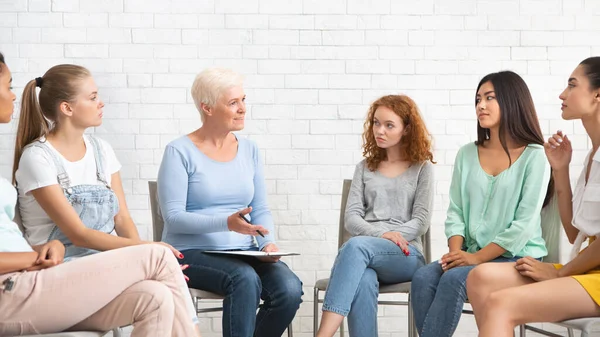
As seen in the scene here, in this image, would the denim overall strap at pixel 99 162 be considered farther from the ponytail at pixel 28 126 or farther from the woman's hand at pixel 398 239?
the woman's hand at pixel 398 239

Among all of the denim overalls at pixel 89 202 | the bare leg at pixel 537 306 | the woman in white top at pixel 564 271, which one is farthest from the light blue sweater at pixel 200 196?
the bare leg at pixel 537 306

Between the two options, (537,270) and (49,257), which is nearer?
(49,257)

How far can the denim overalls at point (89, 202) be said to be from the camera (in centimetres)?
268

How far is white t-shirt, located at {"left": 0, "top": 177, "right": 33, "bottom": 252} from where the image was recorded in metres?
2.34

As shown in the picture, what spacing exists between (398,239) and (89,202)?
123cm

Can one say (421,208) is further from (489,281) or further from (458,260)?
(489,281)

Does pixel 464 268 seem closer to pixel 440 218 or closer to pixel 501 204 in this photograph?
pixel 501 204

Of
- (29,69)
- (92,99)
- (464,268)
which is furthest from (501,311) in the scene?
(29,69)

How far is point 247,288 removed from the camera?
9.45ft

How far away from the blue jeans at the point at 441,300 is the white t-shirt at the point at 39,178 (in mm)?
1255

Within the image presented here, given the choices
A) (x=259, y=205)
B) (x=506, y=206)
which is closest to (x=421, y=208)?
(x=506, y=206)

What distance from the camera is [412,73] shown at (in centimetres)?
412

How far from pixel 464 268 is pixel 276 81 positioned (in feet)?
A: 5.40

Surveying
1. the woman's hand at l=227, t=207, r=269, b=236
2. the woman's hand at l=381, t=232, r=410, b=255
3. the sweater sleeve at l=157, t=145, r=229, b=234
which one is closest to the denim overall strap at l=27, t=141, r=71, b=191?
the sweater sleeve at l=157, t=145, r=229, b=234
